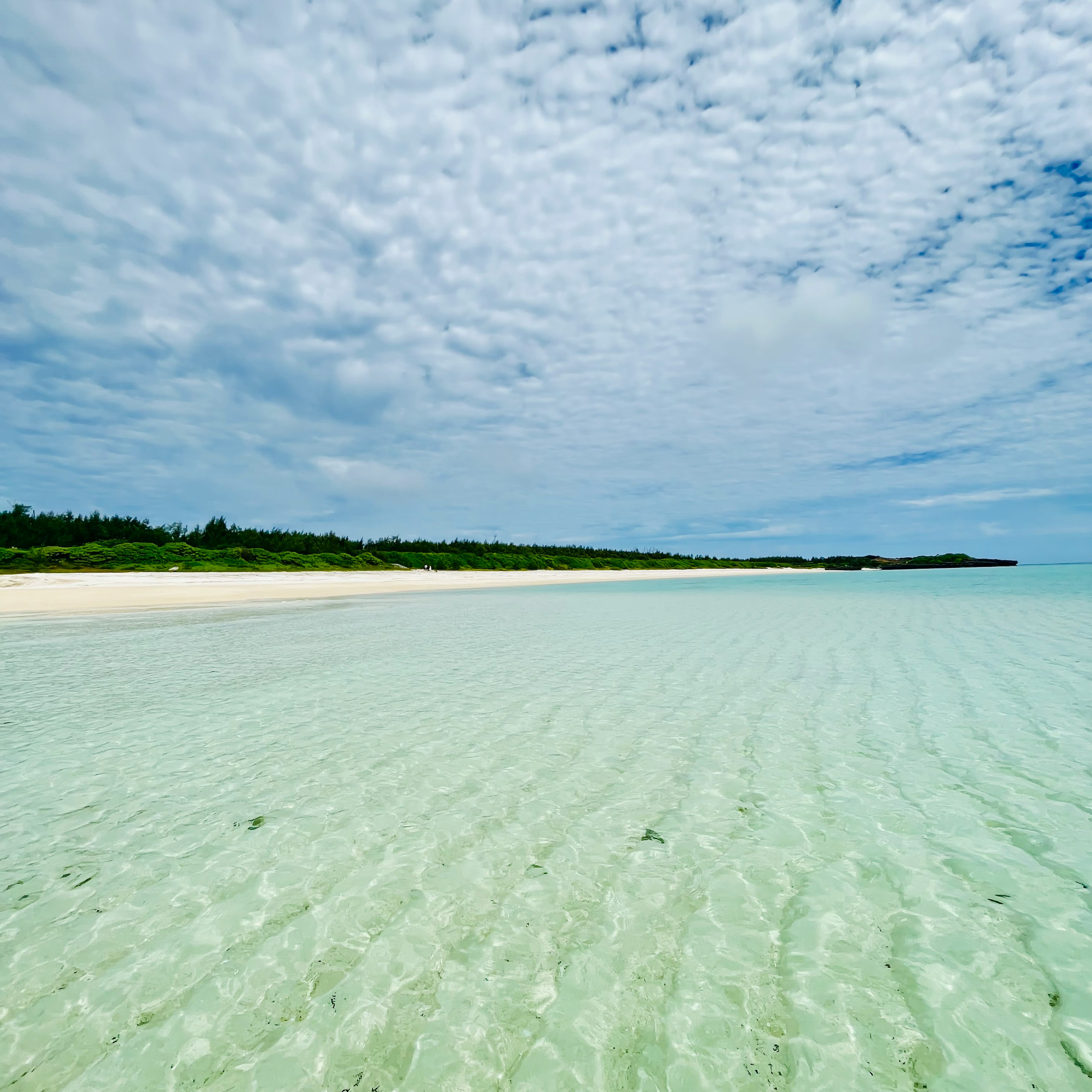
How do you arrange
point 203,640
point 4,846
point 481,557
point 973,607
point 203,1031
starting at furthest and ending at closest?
point 481,557, point 973,607, point 203,640, point 4,846, point 203,1031

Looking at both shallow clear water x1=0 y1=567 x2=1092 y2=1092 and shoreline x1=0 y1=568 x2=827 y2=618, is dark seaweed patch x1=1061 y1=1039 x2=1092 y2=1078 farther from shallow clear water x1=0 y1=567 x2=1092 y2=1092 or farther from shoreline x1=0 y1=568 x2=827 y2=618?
shoreline x1=0 y1=568 x2=827 y2=618

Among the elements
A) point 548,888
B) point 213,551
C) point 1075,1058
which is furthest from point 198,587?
point 1075,1058

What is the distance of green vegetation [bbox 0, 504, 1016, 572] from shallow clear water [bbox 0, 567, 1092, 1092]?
4526 cm

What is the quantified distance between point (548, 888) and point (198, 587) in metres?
43.2

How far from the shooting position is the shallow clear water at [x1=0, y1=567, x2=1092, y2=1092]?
2.66m

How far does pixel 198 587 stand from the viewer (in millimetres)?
39844

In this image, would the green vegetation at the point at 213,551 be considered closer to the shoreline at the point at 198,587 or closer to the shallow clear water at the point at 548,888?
the shoreline at the point at 198,587

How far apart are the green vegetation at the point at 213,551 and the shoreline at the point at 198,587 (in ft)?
8.41

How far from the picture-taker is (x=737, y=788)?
222 inches

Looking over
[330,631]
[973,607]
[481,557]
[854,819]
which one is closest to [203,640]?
[330,631]

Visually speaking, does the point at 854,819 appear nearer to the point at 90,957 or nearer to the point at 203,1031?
the point at 203,1031

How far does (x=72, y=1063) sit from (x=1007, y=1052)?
424 cm

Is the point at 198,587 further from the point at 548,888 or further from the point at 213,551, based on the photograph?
the point at 548,888

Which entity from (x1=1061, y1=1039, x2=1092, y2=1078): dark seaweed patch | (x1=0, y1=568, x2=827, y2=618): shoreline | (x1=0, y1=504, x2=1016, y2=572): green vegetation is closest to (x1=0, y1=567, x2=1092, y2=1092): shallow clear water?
(x1=1061, y1=1039, x2=1092, y2=1078): dark seaweed patch
